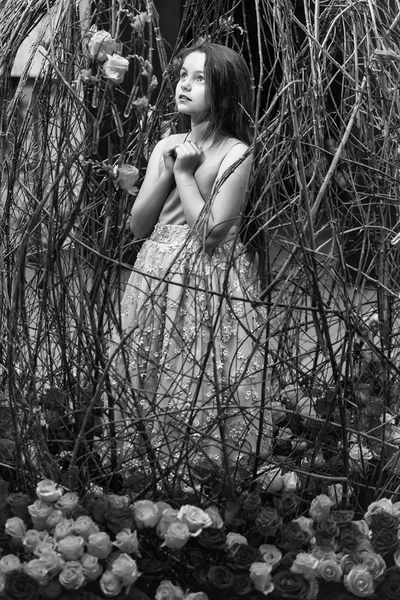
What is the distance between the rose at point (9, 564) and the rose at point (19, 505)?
0.12 m

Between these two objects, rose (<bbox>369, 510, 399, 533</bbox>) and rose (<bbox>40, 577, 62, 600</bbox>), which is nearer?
rose (<bbox>40, 577, 62, 600</bbox>)

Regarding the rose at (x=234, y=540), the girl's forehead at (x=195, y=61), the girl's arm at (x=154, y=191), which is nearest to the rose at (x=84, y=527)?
the rose at (x=234, y=540)

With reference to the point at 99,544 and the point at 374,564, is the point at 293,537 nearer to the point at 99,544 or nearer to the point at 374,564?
the point at 374,564

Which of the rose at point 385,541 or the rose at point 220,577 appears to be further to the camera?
the rose at point 385,541

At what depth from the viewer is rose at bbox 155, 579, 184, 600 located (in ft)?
5.21

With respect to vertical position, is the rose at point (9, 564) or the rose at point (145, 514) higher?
the rose at point (145, 514)

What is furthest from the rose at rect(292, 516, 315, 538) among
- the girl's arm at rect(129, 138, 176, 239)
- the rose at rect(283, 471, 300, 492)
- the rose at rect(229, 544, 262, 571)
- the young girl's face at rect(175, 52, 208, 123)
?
Answer: the young girl's face at rect(175, 52, 208, 123)

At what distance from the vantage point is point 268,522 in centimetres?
169

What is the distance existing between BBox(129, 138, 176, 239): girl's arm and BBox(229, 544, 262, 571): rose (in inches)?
32.1

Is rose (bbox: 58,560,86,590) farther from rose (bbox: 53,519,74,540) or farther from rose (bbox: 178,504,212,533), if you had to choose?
rose (bbox: 178,504,212,533)

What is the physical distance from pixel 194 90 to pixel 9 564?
1.10 m

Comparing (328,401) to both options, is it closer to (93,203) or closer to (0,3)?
(93,203)

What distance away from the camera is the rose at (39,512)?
162 centimetres

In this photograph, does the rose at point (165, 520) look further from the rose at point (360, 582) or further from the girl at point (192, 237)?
the girl at point (192, 237)
